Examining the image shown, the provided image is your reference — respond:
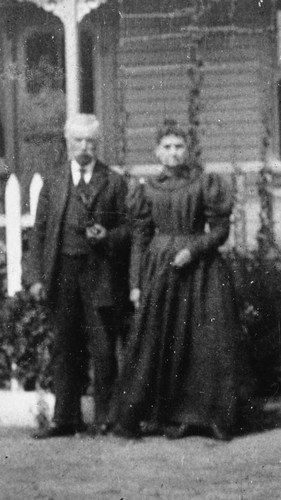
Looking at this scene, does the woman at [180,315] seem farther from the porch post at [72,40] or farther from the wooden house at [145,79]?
the wooden house at [145,79]

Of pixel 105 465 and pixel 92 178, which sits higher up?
pixel 92 178

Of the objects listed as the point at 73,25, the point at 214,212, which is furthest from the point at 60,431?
the point at 73,25

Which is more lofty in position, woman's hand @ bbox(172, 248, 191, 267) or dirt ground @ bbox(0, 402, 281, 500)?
woman's hand @ bbox(172, 248, 191, 267)

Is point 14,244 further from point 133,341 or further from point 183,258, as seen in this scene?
point 183,258

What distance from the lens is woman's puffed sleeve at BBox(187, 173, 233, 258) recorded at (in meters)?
5.96

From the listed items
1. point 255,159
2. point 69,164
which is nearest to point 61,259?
point 69,164

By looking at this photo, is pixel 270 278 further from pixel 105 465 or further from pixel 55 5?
pixel 55 5

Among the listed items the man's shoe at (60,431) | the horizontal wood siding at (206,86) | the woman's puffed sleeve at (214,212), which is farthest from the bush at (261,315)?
the horizontal wood siding at (206,86)

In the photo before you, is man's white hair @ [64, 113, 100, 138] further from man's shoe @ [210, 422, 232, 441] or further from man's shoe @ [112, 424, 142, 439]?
man's shoe @ [210, 422, 232, 441]

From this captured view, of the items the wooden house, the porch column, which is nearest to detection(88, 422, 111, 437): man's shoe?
the porch column

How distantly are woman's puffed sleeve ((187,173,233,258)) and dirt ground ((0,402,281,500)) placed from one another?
118 cm

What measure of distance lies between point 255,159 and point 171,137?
6.73m

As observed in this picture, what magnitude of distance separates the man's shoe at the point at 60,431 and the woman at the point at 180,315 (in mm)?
262

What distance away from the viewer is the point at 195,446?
5844mm
